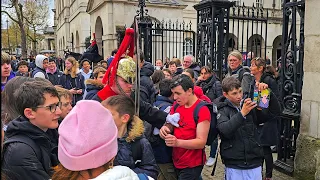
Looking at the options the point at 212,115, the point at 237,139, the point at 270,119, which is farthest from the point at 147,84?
the point at 270,119

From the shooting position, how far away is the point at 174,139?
3350mm

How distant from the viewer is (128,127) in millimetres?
2762

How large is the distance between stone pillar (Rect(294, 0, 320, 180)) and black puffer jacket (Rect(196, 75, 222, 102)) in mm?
1519

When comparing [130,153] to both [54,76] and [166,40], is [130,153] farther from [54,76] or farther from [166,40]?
[166,40]

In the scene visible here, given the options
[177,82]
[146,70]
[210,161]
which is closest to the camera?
[177,82]

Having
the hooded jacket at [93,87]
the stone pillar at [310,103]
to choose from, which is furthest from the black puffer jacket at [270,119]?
the hooded jacket at [93,87]

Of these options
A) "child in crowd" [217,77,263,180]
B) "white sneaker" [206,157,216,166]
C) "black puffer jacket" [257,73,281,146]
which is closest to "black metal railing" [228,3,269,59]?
"black puffer jacket" [257,73,281,146]

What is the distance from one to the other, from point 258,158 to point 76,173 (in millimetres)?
2488

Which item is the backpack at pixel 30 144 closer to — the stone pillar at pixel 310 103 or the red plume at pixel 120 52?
the red plume at pixel 120 52

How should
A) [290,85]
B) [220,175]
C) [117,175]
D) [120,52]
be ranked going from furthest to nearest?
[220,175] → [290,85] → [120,52] → [117,175]

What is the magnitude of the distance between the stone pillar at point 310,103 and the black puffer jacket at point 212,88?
4.99 feet

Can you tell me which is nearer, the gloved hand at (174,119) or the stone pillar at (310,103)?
the gloved hand at (174,119)

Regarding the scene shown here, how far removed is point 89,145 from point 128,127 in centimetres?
108

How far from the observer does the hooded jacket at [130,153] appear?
2637mm
